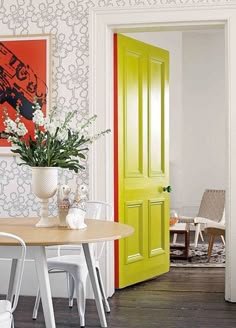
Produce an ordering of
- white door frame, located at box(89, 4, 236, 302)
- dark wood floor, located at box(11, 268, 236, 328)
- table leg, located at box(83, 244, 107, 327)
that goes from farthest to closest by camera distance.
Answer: white door frame, located at box(89, 4, 236, 302), dark wood floor, located at box(11, 268, 236, 328), table leg, located at box(83, 244, 107, 327)

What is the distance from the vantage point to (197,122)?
9.87 m

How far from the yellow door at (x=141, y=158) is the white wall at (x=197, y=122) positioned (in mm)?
3788

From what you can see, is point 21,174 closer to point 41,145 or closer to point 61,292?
point 61,292

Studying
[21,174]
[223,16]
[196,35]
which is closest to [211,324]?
[21,174]

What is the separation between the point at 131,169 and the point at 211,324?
1.72 metres

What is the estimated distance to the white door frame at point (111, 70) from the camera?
→ 4859mm

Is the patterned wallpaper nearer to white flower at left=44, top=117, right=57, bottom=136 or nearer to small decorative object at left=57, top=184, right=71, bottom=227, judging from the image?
small decorative object at left=57, top=184, right=71, bottom=227

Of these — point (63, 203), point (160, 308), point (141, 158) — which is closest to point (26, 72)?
point (141, 158)

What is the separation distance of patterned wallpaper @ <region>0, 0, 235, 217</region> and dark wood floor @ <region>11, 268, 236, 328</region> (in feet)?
2.88

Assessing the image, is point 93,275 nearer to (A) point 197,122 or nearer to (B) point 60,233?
(B) point 60,233

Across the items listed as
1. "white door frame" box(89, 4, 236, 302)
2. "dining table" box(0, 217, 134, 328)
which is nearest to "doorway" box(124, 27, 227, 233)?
"white door frame" box(89, 4, 236, 302)

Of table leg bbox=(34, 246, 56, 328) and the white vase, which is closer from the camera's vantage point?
table leg bbox=(34, 246, 56, 328)

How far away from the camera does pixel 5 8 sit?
Result: 5.16 meters

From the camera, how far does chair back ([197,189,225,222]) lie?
810cm
